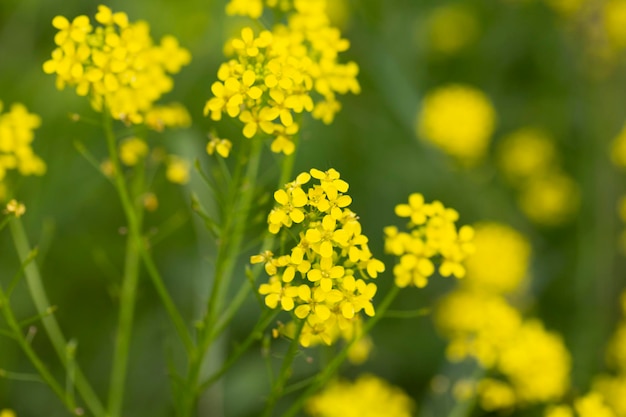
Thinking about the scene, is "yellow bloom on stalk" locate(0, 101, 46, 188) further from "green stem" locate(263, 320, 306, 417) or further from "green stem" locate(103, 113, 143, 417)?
"green stem" locate(263, 320, 306, 417)

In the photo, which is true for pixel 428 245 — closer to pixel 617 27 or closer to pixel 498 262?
pixel 498 262

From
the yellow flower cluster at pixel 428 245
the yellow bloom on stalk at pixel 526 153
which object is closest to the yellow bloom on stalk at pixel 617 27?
the yellow bloom on stalk at pixel 526 153

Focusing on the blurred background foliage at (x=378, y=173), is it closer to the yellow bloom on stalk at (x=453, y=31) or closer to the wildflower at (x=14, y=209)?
the yellow bloom on stalk at (x=453, y=31)

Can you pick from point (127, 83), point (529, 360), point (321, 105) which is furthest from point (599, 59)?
point (127, 83)

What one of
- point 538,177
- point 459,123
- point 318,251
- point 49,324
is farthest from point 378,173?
point 318,251

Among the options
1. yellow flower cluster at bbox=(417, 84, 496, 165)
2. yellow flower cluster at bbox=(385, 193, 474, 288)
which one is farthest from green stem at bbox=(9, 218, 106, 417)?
yellow flower cluster at bbox=(417, 84, 496, 165)

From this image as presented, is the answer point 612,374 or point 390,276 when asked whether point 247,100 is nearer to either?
point 390,276

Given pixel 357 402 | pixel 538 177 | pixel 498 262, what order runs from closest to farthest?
pixel 357 402
pixel 498 262
pixel 538 177
